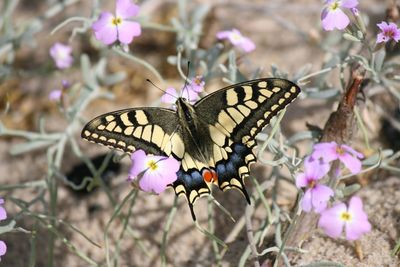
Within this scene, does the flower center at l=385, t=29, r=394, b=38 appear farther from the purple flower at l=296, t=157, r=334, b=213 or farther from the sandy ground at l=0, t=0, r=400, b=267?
the sandy ground at l=0, t=0, r=400, b=267

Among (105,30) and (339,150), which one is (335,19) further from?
(105,30)

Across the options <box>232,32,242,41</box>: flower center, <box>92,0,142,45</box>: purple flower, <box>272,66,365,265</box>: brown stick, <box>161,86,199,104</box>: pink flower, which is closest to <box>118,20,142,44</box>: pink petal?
<box>92,0,142,45</box>: purple flower

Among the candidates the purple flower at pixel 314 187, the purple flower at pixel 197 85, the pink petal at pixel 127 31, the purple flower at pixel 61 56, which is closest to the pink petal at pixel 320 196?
the purple flower at pixel 314 187

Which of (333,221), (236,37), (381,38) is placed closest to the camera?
(333,221)

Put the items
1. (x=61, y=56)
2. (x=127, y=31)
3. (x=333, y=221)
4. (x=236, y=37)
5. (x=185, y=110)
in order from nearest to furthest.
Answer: (x=333, y=221) < (x=185, y=110) < (x=127, y=31) < (x=236, y=37) < (x=61, y=56)

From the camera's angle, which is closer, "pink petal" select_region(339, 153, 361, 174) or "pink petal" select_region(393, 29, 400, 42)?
"pink petal" select_region(339, 153, 361, 174)

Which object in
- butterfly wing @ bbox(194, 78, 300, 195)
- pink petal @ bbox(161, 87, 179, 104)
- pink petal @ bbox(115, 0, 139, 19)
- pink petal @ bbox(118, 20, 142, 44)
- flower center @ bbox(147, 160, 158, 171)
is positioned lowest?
flower center @ bbox(147, 160, 158, 171)

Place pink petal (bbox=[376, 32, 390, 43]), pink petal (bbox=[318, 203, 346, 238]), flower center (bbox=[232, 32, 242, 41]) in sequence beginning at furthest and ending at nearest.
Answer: flower center (bbox=[232, 32, 242, 41])
pink petal (bbox=[376, 32, 390, 43])
pink petal (bbox=[318, 203, 346, 238])

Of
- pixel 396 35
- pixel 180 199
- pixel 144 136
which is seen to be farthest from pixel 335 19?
pixel 180 199
